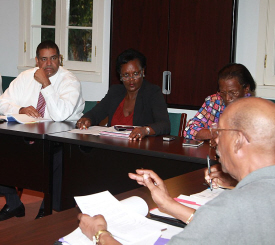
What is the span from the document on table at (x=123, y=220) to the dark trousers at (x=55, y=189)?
158 centimetres

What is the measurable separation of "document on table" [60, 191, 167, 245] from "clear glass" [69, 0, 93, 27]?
385 centimetres

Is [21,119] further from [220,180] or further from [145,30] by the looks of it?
[220,180]

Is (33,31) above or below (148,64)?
above

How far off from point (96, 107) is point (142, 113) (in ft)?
1.36

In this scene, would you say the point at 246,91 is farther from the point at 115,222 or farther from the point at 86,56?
the point at 86,56

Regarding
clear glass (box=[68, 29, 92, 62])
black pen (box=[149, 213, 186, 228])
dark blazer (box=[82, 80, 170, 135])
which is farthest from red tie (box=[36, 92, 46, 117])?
black pen (box=[149, 213, 186, 228])

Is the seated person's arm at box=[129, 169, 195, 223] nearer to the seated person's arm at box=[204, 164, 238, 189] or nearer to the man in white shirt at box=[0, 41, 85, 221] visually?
the seated person's arm at box=[204, 164, 238, 189]

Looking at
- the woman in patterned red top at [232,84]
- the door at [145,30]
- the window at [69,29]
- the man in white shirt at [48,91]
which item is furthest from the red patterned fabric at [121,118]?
the window at [69,29]

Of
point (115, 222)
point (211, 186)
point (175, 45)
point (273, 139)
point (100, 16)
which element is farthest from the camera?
point (100, 16)

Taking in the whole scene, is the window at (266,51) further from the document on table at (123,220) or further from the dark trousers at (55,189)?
the document on table at (123,220)

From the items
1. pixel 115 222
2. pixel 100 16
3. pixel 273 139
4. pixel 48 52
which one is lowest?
pixel 115 222

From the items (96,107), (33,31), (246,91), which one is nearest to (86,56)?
(33,31)

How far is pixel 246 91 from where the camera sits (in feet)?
10.2

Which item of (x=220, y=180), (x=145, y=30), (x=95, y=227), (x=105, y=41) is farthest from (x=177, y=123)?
(x=95, y=227)
